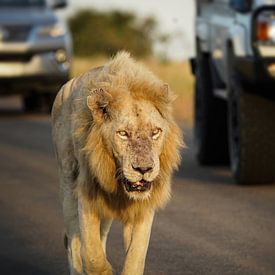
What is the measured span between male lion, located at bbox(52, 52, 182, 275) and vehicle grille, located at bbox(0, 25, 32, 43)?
1114cm

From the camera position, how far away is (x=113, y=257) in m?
7.59

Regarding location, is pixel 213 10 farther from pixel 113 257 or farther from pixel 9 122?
pixel 9 122

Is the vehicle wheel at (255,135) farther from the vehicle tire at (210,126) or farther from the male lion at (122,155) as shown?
the male lion at (122,155)

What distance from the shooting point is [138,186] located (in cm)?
621

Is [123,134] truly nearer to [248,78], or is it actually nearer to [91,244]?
[91,244]

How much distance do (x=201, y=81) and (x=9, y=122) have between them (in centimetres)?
579

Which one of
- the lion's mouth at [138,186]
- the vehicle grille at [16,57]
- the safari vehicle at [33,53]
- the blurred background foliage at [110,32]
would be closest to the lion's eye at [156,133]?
the lion's mouth at [138,186]

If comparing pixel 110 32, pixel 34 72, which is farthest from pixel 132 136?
pixel 110 32

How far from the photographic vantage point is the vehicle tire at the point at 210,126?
12211mm

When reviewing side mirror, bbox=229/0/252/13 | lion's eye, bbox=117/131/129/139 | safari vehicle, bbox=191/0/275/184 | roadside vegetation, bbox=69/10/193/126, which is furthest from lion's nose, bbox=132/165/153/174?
roadside vegetation, bbox=69/10/193/126

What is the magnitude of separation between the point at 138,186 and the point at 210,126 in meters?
6.05

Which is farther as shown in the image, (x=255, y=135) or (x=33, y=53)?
(x=33, y=53)

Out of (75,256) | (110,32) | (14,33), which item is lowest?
(110,32)

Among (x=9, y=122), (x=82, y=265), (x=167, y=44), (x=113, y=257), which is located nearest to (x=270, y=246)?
(x=113, y=257)
